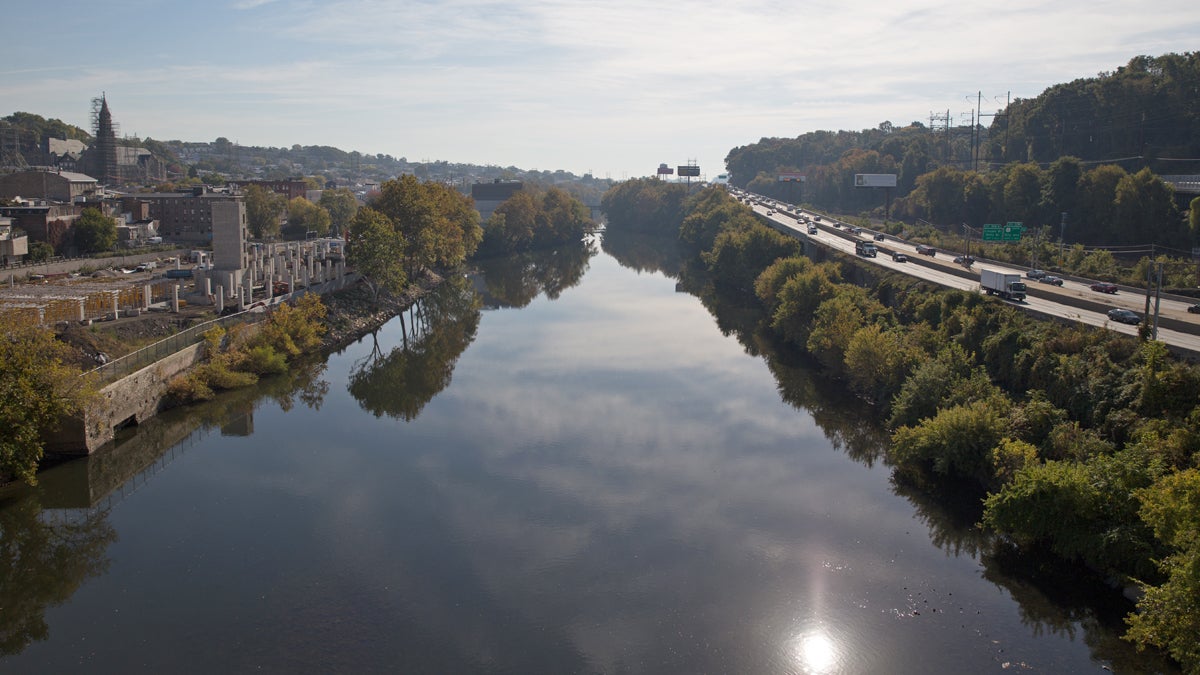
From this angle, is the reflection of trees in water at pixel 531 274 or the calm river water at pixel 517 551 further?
the reflection of trees in water at pixel 531 274

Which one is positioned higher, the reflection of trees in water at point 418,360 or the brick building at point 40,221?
the brick building at point 40,221

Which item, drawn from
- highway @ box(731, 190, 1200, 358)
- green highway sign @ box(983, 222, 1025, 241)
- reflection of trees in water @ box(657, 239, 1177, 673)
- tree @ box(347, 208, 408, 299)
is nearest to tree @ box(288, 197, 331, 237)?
tree @ box(347, 208, 408, 299)

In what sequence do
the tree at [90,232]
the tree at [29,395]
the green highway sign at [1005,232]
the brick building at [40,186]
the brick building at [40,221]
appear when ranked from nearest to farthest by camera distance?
the tree at [29,395]
the green highway sign at [1005,232]
the brick building at [40,221]
the tree at [90,232]
the brick building at [40,186]

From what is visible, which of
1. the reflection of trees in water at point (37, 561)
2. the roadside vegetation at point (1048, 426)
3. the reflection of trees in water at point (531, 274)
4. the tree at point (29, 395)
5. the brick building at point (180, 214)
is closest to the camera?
the roadside vegetation at point (1048, 426)

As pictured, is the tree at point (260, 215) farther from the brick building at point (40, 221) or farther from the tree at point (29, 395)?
the tree at point (29, 395)

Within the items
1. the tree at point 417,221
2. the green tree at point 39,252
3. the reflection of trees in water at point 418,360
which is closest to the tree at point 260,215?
the tree at point 417,221

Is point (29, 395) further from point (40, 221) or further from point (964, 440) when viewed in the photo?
point (40, 221)

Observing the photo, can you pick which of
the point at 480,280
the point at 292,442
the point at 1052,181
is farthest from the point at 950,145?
the point at 292,442

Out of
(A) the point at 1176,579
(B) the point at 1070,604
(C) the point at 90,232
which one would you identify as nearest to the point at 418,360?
(C) the point at 90,232

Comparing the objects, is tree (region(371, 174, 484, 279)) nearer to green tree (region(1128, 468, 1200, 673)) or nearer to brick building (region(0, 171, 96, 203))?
brick building (region(0, 171, 96, 203))
